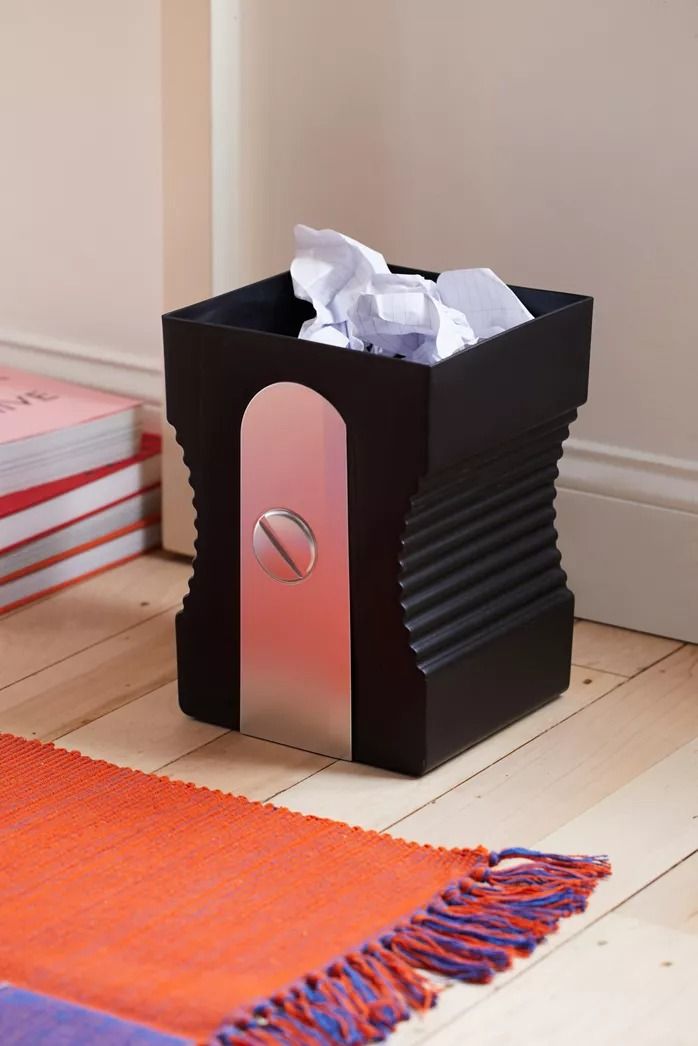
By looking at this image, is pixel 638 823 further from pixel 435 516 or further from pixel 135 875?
pixel 135 875

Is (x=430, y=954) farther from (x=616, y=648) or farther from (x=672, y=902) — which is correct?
(x=616, y=648)

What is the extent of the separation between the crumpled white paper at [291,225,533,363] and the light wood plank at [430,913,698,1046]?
18.9 inches

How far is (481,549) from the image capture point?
138cm

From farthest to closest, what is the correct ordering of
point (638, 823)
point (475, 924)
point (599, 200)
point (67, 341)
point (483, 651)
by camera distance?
1. point (67, 341)
2. point (599, 200)
3. point (483, 651)
4. point (638, 823)
5. point (475, 924)

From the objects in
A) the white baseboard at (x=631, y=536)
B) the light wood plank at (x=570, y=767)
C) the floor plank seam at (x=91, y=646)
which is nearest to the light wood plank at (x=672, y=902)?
the light wood plank at (x=570, y=767)

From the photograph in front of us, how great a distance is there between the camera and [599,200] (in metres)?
1.58

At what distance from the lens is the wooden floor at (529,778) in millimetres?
1039

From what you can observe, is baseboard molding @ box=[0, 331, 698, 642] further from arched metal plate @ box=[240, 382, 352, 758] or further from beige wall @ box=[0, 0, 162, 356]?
beige wall @ box=[0, 0, 162, 356]

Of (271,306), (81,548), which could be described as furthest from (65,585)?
(271,306)

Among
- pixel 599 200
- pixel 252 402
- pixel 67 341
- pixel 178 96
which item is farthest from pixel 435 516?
pixel 67 341

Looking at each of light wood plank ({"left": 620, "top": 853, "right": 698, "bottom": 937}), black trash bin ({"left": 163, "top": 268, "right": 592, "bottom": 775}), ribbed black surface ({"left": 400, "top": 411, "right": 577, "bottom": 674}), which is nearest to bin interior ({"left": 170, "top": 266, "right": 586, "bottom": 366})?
black trash bin ({"left": 163, "top": 268, "right": 592, "bottom": 775})

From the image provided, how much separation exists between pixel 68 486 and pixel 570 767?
0.66 metres

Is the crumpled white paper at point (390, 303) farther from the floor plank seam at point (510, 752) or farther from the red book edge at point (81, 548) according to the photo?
the red book edge at point (81, 548)

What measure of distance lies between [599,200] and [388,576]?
1.59 feet
